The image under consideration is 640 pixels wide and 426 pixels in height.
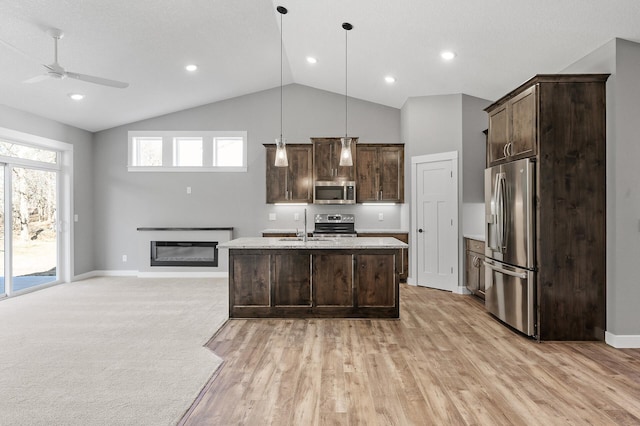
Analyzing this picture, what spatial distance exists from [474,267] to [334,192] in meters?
2.57

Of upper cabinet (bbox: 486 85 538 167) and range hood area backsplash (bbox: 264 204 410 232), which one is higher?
upper cabinet (bbox: 486 85 538 167)

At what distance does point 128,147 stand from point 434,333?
616 centimetres

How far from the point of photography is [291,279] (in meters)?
4.21

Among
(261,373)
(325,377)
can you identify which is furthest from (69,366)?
(325,377)

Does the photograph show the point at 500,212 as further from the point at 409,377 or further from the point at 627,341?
the point at 409,377

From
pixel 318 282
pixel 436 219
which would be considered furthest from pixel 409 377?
pixel 436 219

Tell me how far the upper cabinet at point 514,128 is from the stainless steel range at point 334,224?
2844 mm

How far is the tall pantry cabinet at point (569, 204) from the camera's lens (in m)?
3.47

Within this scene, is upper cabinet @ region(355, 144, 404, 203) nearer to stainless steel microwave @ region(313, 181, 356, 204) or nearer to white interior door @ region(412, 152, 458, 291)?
stainless steel microwave @ region(313, 181, 356, 204)

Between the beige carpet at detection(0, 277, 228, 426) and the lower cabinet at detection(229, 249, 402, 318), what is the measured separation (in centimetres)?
58

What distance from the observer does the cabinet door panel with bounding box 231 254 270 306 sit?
4215 millimetres

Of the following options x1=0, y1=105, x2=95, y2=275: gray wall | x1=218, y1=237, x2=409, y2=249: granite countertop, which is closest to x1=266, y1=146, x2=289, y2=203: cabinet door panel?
x1=218, y1=237, x2=409, y2=249: granite countertop

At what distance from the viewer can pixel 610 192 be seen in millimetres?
3420

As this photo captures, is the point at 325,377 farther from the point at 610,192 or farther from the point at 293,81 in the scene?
the point at 293,81
